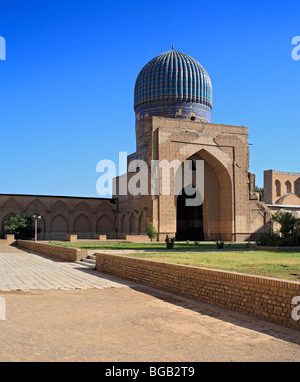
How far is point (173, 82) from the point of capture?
3256 centimetres

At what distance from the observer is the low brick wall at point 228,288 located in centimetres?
441

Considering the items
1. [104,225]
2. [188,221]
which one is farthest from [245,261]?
[104,225]

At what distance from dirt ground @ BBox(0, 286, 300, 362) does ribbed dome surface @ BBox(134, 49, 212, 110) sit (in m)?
28.1

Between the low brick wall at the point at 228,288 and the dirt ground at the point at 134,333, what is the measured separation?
7.8 inches

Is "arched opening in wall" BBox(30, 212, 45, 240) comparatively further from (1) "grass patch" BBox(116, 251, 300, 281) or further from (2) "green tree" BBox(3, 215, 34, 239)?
(1) "grass patch" BBox(116, 251, 300, 281)

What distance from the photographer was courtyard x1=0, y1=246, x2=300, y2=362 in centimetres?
335

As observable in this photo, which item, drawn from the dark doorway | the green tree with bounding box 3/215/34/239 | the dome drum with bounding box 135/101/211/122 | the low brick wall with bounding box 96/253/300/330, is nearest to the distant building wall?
the green tree with bounding box 3/215/34/239

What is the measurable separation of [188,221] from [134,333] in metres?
26.8

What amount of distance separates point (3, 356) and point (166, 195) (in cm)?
2207

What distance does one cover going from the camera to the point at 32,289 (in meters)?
6.98

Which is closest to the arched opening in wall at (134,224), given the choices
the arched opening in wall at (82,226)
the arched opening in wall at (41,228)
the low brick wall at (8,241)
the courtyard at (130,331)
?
the arched opening in wall at (82,226)

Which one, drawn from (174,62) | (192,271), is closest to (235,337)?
A: (192,271)

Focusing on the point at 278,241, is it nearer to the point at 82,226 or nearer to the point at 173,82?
the point at 173,82

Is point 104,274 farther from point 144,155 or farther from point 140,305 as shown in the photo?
point 144,155
